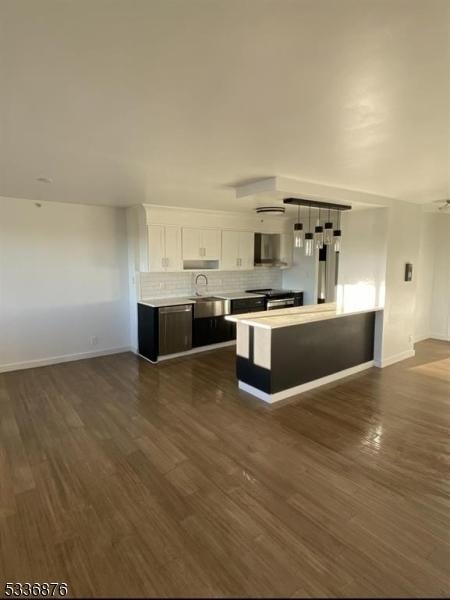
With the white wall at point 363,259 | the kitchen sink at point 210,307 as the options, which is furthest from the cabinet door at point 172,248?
the white wall at point 363,259

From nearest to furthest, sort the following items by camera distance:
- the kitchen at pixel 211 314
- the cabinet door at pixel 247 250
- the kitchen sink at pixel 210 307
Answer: the kitchen at pixel 211 314
the kitchen sink at pixel 210 307
the cabinet door at pixel 247 250

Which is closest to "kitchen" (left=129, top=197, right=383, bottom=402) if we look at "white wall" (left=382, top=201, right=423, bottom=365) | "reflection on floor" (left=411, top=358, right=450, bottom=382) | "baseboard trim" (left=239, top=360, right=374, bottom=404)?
"baseboard trim" (left=239, top=360, right=374, bottom=404)

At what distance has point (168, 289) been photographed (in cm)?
597

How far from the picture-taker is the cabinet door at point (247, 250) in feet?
21.5

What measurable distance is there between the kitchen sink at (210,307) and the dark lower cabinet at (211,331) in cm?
9

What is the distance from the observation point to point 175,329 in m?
5.40

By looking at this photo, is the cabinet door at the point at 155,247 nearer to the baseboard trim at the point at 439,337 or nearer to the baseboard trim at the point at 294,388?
the baseboard trim at the point at 294,388

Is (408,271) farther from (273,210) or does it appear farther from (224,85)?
(224,85)

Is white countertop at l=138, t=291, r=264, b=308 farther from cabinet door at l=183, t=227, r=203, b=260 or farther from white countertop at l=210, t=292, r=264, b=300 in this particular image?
cabinet door at l=183, t=227, r=203, b=260

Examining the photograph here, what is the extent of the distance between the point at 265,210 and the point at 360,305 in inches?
84.4

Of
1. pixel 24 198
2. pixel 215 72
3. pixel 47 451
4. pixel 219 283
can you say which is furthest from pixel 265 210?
pixel 47 451

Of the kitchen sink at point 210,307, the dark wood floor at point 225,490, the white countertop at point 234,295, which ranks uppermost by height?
the white countertop at point 234,295

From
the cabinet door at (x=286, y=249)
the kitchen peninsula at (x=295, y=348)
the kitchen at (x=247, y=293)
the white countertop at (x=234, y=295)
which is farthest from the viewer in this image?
the cabinet door at (x=286, y=249)

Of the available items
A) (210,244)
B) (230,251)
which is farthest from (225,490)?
(230,251)
